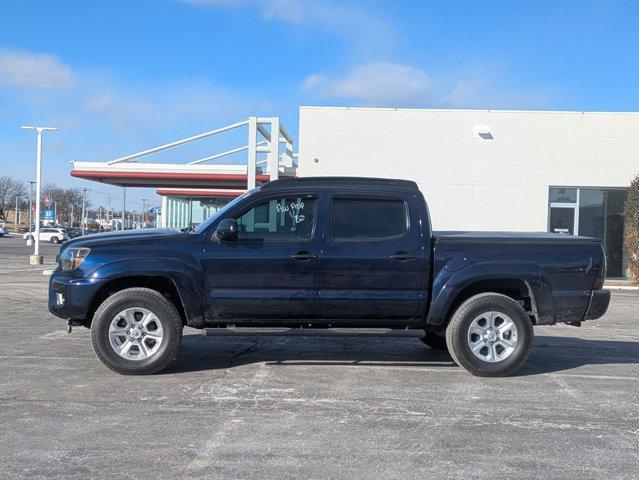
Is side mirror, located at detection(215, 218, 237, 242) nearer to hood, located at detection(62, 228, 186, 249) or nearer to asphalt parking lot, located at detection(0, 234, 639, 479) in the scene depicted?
hood, located at detection(62, 228, 186, 249)

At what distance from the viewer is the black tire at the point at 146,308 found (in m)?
6.05

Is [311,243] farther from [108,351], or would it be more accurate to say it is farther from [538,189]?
[538,189]

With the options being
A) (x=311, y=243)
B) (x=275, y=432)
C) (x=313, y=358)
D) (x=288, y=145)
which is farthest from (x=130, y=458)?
(x=288, y=145)

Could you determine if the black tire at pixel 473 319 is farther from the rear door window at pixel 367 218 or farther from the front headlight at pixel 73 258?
the front headlight at pixel 73 258

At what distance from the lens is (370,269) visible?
6.25 meters

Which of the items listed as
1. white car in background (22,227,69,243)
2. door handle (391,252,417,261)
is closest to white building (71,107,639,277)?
door handle (391,252,417,261)

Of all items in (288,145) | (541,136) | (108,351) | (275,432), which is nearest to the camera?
(275,432)

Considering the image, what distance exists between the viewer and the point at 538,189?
18.9 m

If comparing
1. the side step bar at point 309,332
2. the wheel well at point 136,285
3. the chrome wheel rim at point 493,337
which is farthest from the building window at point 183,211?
the chrome wheel rim at point 493,337

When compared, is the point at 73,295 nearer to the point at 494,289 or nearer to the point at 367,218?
the point at 367,218

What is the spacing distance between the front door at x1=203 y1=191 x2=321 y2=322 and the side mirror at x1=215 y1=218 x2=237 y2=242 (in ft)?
0.32

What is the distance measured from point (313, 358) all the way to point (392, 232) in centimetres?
183

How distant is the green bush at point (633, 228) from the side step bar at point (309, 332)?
14439 millimetres

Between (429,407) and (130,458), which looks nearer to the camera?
(130,458)
